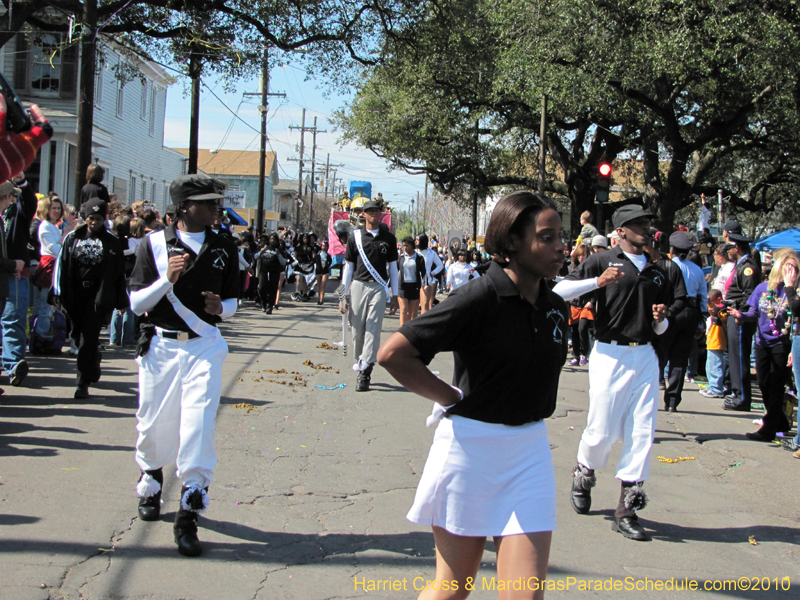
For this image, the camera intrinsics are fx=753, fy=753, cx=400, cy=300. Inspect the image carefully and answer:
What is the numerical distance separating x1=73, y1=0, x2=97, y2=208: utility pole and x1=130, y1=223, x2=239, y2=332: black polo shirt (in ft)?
34.7

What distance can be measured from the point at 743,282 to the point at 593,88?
1196 cm

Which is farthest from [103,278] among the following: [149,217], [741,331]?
[741,331]

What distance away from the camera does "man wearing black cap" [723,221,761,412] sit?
9344mm

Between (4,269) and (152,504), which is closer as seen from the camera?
(152,504)

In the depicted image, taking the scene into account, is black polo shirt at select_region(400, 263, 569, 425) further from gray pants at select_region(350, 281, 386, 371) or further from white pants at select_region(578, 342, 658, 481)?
gray pants at select_region(350, 281, 386, 371)

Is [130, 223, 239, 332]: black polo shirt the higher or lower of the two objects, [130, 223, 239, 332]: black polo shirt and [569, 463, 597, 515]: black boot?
the higher

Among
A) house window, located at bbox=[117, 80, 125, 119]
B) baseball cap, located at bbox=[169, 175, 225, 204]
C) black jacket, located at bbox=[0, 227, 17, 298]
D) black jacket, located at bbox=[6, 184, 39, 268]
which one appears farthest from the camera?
house window, located at bbox=[117, 80, 125, 119]

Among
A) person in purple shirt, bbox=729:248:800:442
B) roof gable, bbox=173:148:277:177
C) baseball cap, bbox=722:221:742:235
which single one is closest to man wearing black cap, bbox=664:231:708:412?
person in purple shirt, bbox=729:248:800:442

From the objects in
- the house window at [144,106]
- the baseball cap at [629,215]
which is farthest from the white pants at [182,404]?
the house window at [144,106]

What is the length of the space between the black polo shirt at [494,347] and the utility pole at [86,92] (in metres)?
12.8

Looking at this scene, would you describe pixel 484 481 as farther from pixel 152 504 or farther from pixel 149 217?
pixel 149 217

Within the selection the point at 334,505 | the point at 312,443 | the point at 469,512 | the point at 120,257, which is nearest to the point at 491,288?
the point at 469,512

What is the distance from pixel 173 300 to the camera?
4242 mm

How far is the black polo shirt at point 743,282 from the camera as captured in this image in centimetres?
939
